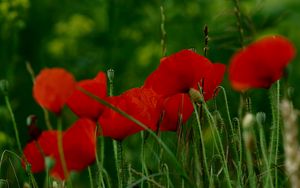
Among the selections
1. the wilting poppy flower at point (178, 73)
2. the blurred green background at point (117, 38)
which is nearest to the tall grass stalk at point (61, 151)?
the wilting poppy flower at point (178, 73)

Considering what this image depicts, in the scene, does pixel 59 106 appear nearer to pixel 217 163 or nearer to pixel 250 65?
pixel 250 65

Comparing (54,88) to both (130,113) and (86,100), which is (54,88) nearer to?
(86,100)

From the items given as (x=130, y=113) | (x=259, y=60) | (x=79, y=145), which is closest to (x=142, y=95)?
(x=130, y=113)

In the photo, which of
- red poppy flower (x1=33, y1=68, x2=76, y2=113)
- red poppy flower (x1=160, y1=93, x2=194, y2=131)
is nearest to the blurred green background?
red poppy flower (x1=160, y1=93, x2=194, y2=131)

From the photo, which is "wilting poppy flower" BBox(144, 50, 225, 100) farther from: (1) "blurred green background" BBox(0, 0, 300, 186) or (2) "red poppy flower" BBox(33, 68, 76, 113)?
(1) "blurred green background" BBox(0, 0, 300, 186)

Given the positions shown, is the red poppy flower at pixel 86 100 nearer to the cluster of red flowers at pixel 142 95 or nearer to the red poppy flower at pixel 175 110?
the cluster of red flowers at pixel 142 95
